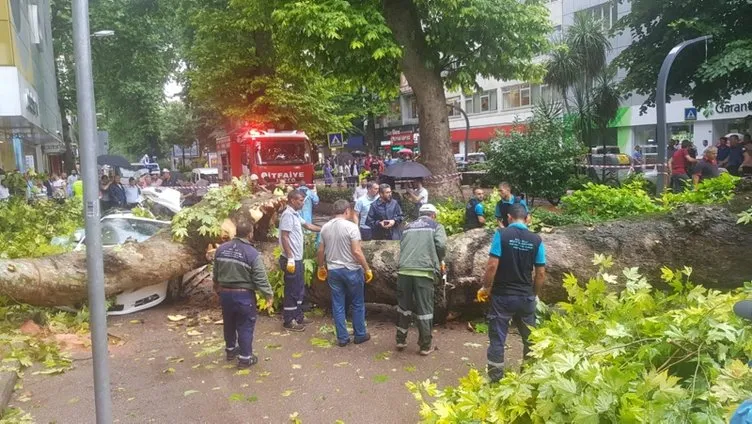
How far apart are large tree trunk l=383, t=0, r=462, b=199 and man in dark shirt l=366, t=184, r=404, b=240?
3.84 metres

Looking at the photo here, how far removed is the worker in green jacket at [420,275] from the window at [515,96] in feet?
112

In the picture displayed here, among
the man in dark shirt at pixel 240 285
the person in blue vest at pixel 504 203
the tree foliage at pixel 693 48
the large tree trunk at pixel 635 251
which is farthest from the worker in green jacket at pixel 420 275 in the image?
the tree foliage at pixel 693 48

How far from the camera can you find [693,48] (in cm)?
1614

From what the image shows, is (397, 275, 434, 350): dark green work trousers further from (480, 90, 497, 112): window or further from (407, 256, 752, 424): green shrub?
(480, 90, 497, 112): window

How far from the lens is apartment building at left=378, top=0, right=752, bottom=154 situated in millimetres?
29906

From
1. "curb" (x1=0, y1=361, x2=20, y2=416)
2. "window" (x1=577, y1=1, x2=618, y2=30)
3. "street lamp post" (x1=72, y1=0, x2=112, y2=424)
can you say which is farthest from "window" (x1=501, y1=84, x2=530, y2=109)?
"street lamp post" (x1=72, y1=0, x2=112, y2=424)

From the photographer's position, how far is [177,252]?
8312 mm

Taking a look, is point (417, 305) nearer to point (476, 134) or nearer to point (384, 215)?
point (384, 215)

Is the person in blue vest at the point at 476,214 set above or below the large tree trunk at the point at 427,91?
below

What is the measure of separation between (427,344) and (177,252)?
12.6 feet

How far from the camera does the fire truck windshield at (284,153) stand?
851 inches

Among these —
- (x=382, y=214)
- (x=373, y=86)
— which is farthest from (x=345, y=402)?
(x=373, y=86)

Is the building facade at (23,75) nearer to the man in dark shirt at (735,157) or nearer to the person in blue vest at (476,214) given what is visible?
the person in blue vest at (476,214)

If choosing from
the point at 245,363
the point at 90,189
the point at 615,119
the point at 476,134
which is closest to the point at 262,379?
the point at 245,363
